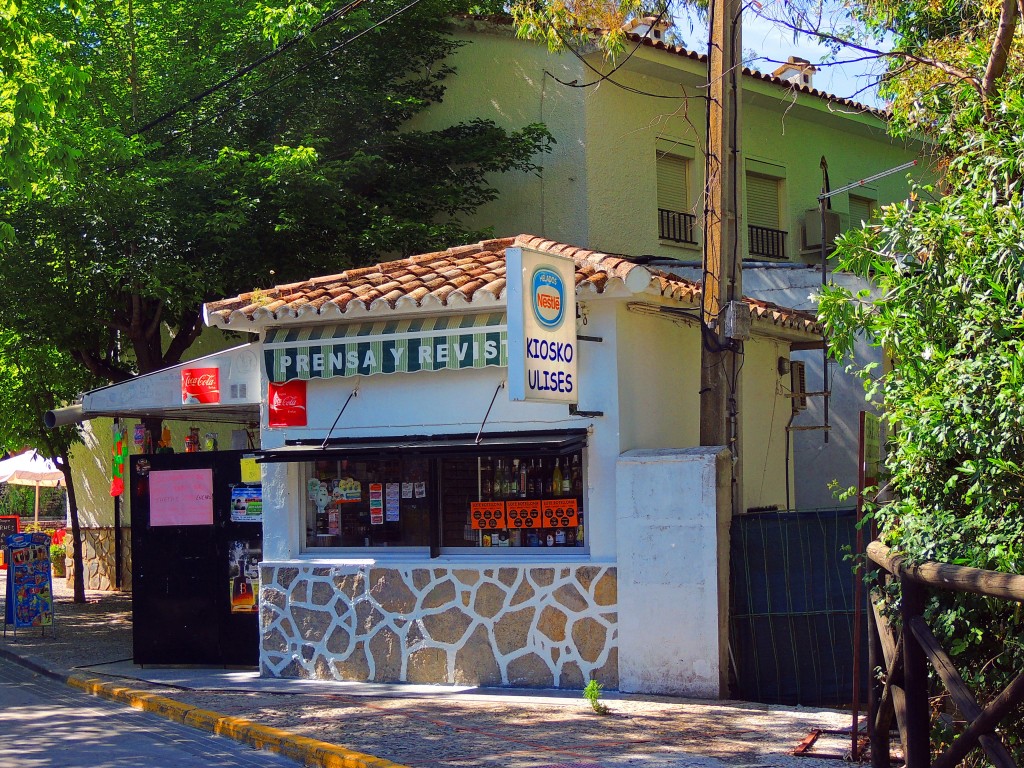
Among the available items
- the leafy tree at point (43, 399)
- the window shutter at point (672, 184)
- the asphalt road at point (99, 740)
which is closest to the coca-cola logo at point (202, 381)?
the asphalt road at point (99, 740)

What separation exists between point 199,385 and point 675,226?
28.3 feet

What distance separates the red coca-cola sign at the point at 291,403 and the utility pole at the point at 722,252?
438cm

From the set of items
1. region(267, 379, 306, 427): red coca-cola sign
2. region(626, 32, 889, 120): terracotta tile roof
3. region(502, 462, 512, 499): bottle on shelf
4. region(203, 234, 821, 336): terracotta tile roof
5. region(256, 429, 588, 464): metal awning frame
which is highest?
region(626, 32, 889, 120): terracotta tile roof

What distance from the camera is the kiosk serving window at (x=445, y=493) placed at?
35.8 ft

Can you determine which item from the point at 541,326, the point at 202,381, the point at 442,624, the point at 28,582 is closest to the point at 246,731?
the point at 442,624

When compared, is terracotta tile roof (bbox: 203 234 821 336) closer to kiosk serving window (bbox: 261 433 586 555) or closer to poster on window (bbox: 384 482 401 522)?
kiosk serving window (bbox: 261 433 586 555)

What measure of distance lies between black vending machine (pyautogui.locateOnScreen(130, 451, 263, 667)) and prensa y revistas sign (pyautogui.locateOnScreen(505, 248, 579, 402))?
14.2 feet

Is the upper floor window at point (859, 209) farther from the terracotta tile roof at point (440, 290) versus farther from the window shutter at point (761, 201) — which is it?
the terracotta tile roof at point (440, 290)

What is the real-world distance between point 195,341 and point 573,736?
14.1 meters

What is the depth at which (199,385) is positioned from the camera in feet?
41.5

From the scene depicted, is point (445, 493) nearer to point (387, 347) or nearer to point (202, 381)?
point (387, 347)

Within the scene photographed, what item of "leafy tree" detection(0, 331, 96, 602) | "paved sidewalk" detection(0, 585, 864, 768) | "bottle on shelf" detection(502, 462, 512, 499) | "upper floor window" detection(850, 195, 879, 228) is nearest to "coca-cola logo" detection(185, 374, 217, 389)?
"paved sidewalk" detection(0, 585, 864, 768)

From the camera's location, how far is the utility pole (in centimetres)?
1023

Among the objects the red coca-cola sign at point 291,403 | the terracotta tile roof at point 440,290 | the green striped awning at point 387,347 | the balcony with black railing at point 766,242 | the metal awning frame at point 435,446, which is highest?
the balcony with black railing at point 766,242
